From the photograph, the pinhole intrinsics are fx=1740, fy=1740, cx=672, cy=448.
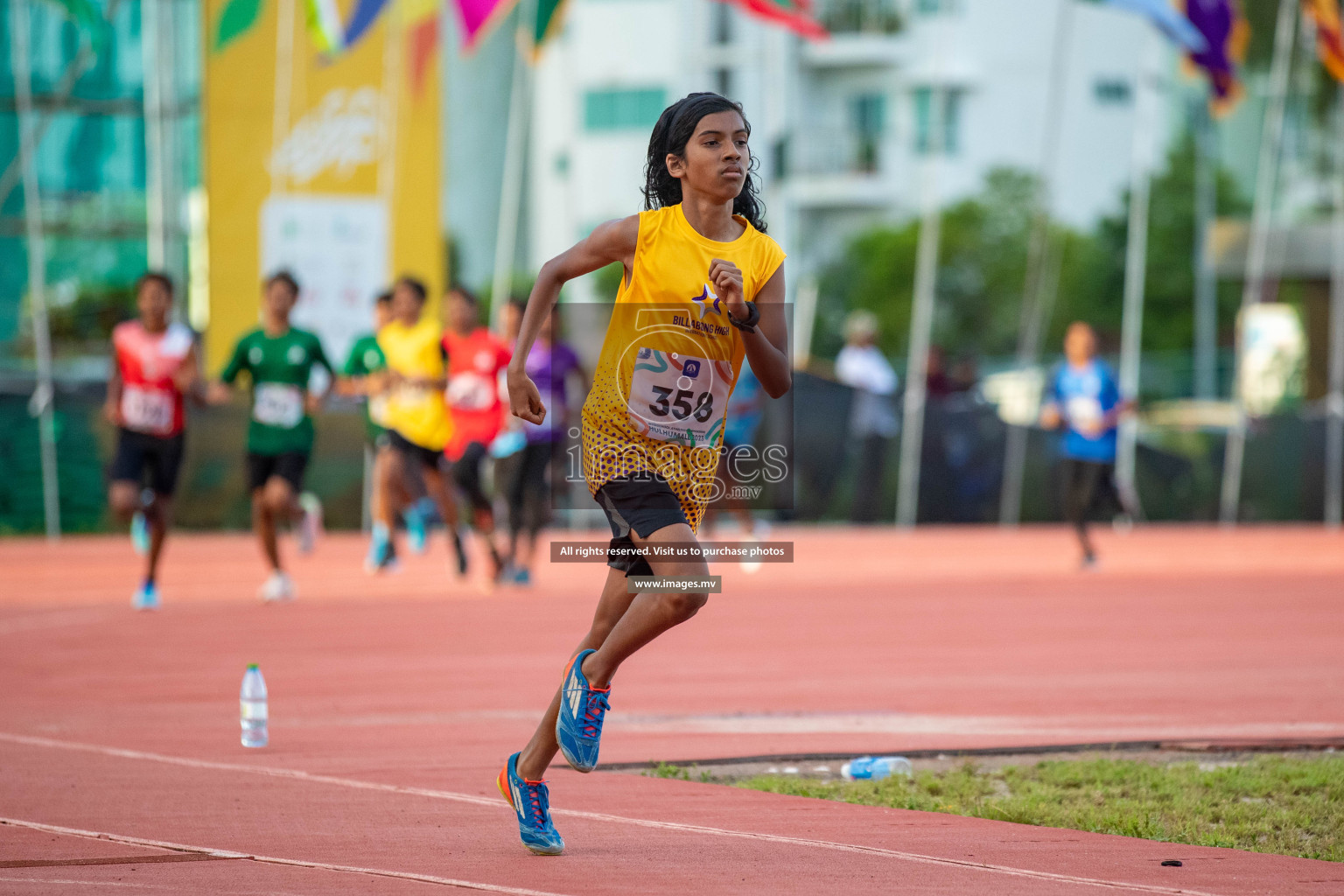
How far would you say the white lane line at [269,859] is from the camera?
4.38m

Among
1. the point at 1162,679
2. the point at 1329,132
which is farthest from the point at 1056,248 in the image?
the point at 1162,679

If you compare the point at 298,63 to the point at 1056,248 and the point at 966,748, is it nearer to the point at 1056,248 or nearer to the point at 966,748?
the point at 966,748

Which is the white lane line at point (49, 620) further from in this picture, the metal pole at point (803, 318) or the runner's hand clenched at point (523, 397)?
the metal pole at point (803, 318)

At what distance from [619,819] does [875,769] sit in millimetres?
1143

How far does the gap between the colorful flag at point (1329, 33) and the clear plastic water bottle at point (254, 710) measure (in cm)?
1850

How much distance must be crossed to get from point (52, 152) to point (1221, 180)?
36463 mm

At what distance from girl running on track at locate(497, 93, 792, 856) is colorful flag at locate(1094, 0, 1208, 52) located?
57.1 feet

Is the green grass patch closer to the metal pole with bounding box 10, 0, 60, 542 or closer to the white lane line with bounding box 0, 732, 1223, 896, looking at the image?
the white lane line with bounding box 0, 732, 1223, 896

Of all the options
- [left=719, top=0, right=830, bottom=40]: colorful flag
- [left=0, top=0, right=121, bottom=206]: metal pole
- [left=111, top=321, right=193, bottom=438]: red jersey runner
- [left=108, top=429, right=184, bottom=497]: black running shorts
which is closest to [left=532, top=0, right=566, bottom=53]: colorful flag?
[left=719, top=0, right=830, bottom=40]: colorful flag

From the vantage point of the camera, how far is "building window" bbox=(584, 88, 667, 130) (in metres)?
52.2

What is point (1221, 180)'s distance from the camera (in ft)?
169

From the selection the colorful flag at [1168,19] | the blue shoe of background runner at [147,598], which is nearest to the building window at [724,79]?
the colorful flag at [1168,19]

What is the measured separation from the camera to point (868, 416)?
853 inches

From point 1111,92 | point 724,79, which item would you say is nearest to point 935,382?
point 724,79
